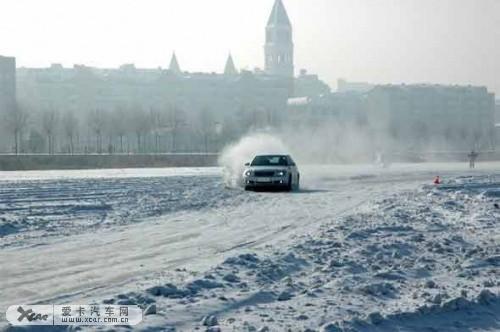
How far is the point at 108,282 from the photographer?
11070 mm

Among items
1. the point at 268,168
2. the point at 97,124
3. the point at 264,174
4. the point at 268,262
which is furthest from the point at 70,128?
the point at 268,262

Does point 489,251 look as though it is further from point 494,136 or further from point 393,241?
point 494,136

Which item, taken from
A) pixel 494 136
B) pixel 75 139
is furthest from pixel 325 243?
pixel 494 136

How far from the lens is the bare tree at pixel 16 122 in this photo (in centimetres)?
9025

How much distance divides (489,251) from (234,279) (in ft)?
16.7

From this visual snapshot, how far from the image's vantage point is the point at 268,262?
12.4 metres

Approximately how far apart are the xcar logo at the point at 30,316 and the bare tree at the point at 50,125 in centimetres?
8553

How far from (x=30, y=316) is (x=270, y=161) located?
86.0ft

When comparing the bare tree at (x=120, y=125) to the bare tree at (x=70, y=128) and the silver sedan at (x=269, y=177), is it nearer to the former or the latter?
the bare tree at (x=70, y=128)

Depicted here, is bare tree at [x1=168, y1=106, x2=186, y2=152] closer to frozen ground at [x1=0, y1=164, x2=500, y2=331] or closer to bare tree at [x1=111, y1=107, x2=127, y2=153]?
bare tree at [x1=111, y1=107, x2=127, y2=153]

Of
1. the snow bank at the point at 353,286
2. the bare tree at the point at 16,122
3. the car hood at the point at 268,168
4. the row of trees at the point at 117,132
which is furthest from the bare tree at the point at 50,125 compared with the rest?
the snow bank at the point at 353,286

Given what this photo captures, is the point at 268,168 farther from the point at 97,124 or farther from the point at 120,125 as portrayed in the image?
the point at 97,124

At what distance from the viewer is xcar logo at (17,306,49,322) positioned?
8.66 metres

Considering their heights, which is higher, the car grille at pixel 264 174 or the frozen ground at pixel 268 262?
the car grille at pixel 264 174
